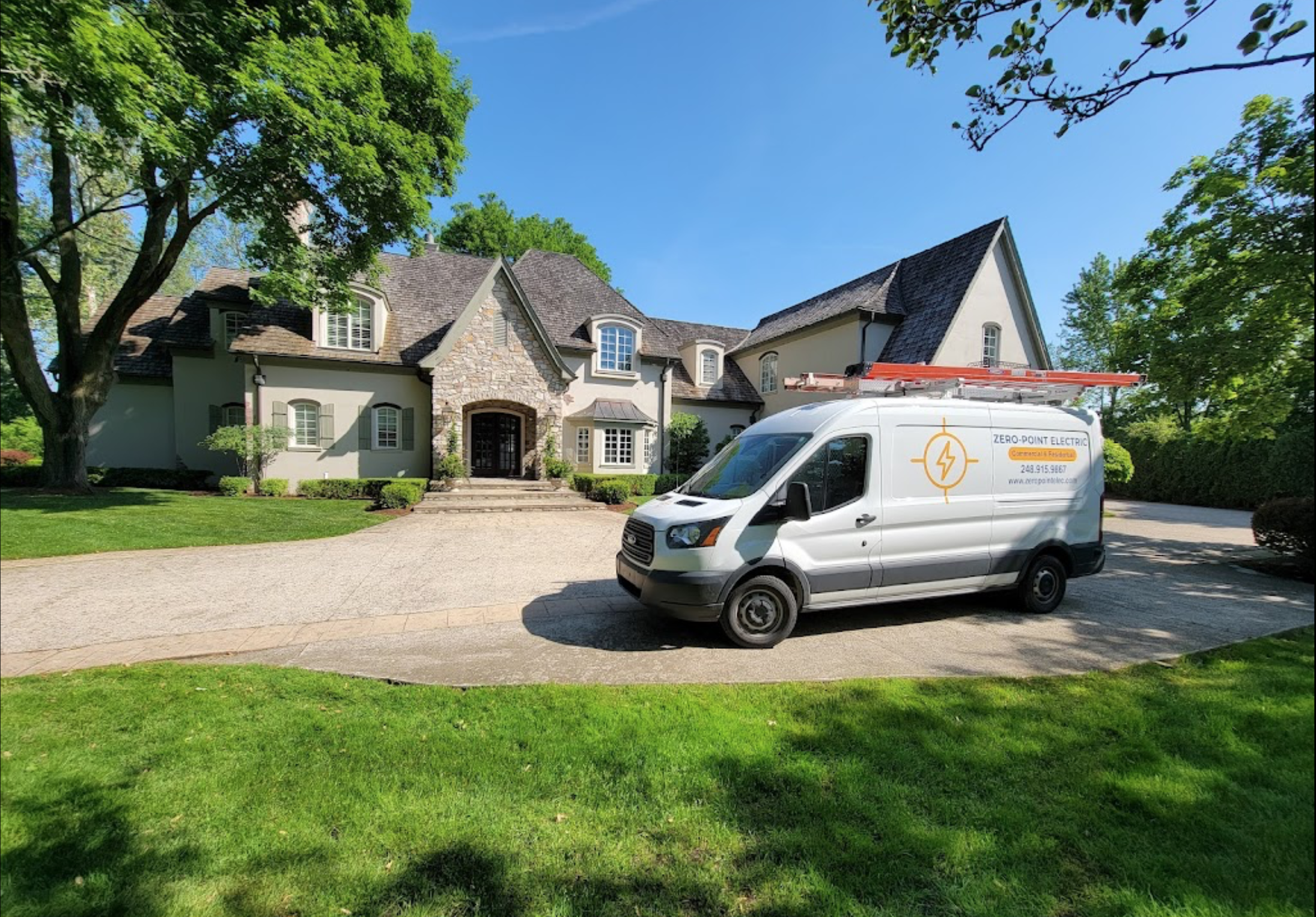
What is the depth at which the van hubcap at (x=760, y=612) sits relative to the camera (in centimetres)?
550

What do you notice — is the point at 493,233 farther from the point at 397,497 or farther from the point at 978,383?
the point at 978,383

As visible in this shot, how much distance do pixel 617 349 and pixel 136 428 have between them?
16878 mm

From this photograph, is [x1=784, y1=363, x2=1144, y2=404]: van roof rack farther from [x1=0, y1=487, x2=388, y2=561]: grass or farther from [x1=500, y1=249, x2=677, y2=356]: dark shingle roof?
[x1=500, y1=249, x2=677, y2=356]: dark shingle roof

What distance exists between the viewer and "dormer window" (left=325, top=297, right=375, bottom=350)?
18328mm

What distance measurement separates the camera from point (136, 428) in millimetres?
18031

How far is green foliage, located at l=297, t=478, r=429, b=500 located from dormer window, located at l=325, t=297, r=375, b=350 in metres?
4.78

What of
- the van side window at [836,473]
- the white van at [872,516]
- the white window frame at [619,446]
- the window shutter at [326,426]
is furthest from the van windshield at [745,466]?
the window shutter at [326,426]

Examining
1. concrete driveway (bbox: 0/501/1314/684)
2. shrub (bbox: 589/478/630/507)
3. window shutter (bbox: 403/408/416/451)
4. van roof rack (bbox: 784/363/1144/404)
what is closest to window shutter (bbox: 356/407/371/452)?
window shutter (bbox: 403/408/416/451)

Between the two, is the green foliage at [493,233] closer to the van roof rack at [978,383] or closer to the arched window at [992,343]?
the arched window at [992,343]

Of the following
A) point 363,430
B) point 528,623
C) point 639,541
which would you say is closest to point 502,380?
point 363,430

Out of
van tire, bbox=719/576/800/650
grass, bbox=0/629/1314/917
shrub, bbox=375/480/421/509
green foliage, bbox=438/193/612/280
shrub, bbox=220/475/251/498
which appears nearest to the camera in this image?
grass, bbox=0/629/1314/917

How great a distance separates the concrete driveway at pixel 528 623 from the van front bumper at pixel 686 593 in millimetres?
417

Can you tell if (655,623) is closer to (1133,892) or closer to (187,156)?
(1133,892)

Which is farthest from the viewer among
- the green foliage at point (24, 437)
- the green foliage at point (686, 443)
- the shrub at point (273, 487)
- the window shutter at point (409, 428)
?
the green foliage at point (686, 443)
